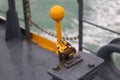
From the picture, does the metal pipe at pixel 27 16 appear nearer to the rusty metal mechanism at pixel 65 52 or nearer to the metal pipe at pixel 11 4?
the metal pipe at pixel 11 4

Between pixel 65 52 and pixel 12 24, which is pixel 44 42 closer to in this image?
pixel 12 24

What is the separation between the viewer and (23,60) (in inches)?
124

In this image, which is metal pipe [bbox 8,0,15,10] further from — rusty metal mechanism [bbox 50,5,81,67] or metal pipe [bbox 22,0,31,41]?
rusty metal mechanism [bbox 50,5,81,67]

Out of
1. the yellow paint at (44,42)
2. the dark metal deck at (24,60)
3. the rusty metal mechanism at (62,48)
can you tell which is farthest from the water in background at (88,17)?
the rusty metal mechanism at (62,48)

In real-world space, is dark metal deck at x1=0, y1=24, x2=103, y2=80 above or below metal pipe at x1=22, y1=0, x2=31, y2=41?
below

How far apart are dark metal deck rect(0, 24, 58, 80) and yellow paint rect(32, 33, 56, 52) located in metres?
0.06

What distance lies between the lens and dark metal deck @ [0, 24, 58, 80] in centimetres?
290

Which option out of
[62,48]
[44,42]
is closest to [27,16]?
[44,42]

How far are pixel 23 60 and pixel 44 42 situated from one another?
368 millimetres

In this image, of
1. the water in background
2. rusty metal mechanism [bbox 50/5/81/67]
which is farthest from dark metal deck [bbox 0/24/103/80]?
the water in background

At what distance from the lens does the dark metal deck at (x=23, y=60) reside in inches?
114

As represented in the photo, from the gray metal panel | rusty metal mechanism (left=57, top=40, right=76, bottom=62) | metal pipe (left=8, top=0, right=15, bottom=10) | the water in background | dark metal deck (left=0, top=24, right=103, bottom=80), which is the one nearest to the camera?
the gray metal panel

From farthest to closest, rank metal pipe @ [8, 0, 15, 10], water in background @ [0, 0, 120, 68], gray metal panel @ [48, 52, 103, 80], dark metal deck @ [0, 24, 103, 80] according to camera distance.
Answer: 1. water in background @ [0, 0, 120, 68]
2. metal pipe @ [8, 0, 15, 10]
3. dark metal deck @ [0, 24, 103, 80]
4. gray metal panel @ [48, 52, 103, 80]

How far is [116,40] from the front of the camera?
2.45 meters
